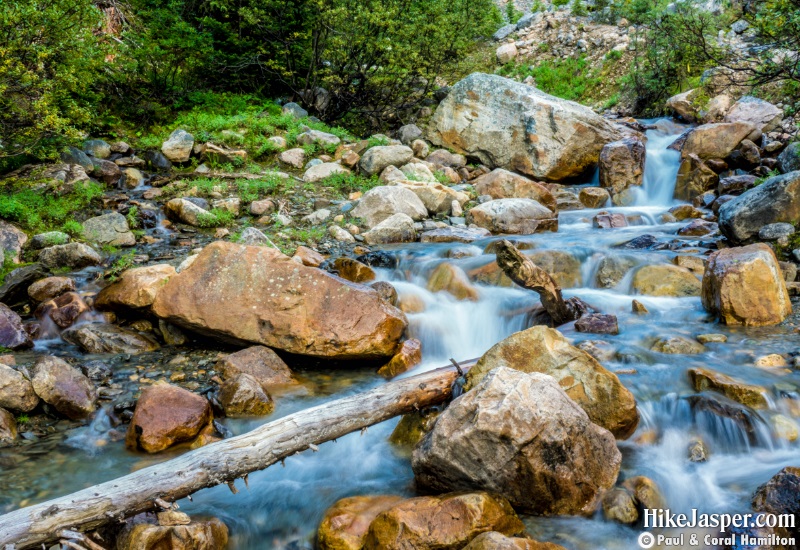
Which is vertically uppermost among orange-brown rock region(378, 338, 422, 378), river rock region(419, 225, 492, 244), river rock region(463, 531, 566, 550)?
river rock region(463, 531, 566, 550)

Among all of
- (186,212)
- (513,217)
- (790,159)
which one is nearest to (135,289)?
(186,212)

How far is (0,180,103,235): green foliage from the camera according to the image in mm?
7602

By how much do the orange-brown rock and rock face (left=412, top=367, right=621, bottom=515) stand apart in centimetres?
211

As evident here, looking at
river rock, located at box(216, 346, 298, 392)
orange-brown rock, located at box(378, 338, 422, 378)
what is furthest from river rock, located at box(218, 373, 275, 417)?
orange-brown rock, located at box(378, 338, 422, 378)

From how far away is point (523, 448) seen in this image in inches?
124

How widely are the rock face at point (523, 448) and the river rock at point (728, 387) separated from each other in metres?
1.56

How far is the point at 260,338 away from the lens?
222 inches

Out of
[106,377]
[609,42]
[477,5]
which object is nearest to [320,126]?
[477,5]

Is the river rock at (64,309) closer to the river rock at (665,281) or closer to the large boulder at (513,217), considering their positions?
the large boulder at (513,217)

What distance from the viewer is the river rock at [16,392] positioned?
14.5ft

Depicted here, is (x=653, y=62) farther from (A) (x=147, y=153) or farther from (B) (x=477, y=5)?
(A) (x=147, y=153)

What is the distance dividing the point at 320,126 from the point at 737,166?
9778 mm

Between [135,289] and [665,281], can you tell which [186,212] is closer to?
[135,289]

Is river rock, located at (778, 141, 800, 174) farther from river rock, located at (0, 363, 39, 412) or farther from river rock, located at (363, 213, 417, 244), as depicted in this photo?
river rock, located at (0, 363, 39, 412)
